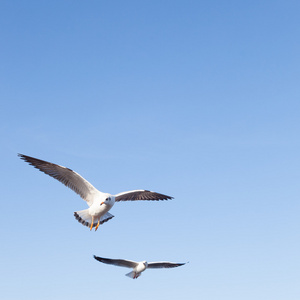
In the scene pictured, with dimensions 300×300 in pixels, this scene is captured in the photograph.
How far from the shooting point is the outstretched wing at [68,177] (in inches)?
942

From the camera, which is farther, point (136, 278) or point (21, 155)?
point (136, 278)

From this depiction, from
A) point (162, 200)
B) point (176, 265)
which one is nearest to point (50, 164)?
point (162, 200)

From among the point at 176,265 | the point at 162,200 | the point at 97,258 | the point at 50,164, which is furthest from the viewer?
the point at 176,265

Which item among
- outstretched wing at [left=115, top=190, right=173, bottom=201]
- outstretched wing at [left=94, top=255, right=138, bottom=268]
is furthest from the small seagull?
outstretched wing at [left=115, top=190, right=173, bottom=201]

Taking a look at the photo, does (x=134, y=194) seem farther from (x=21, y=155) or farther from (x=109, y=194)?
(x=21, y=155)

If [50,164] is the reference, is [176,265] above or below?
below

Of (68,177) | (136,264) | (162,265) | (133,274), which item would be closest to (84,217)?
(68,177)

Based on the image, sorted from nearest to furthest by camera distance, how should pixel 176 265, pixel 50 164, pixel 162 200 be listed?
1. pixel 50 164
2. pixel 162 200
3. pixel 176 265

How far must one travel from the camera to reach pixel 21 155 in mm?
24000

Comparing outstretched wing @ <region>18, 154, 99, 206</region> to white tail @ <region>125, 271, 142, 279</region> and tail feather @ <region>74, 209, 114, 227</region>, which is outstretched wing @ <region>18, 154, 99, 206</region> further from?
white tail @ <region>125, 271, 142, 279</region>

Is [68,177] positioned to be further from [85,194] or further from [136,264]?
[136,264]

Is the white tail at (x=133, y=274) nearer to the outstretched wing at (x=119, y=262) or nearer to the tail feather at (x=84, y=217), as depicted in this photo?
the outstretched wing at (x=119, y=262)

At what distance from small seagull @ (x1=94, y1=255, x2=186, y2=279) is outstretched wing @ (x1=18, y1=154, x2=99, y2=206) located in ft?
13.8

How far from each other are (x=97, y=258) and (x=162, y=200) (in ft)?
16.4
